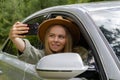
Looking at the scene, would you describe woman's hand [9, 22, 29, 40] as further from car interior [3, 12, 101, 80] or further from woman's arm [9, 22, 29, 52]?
car interior [3, 12, 101, 80]

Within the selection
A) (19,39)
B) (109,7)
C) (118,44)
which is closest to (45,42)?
(19,39)

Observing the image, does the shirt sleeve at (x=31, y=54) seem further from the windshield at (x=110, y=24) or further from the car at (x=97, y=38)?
the windshield at (x=110, y=24)

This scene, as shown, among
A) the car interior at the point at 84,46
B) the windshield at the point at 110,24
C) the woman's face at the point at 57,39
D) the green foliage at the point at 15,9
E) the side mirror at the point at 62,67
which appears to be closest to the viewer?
the side mirror at the point at 62,67

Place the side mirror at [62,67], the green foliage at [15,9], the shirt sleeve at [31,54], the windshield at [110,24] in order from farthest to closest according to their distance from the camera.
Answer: the green foliage at [15,9]
the shirt sleeve at [31,54]
the windshield at [110,24]
the side mirror at [62,67]

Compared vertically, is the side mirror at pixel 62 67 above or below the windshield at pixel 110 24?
below

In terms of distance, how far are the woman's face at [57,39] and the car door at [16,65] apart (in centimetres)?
28

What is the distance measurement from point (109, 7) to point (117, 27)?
362 millimetres

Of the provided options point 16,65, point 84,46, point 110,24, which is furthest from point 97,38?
point 16,65

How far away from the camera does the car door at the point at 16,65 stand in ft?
13.1

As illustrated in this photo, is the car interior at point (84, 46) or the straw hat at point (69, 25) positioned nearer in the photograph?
the car interior at point (84, 46)

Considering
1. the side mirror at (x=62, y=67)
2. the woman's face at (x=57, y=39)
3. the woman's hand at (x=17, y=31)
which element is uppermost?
the woman's hand at (x=17, y=31)

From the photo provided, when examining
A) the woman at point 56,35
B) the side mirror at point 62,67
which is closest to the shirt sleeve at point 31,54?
the woman at point 56,35

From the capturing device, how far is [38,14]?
15.5 ft

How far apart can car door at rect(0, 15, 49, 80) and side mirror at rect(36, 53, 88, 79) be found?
25.3 inches
